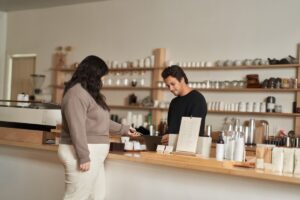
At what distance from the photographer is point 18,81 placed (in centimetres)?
712

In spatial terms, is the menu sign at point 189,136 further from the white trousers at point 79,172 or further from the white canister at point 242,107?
the white canister at point 242,107

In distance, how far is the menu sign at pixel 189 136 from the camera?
2.40m

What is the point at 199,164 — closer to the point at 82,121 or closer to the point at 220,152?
the point at 220,152

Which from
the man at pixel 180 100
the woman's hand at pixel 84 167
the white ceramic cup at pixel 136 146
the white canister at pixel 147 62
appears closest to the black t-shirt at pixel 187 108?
the man at pixel 180 100

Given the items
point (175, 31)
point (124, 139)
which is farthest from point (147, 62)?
point (124, 139)

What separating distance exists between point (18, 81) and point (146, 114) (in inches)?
112

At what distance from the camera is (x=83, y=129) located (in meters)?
2.33

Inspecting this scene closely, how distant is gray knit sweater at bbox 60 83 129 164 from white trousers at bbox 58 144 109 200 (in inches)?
1.8

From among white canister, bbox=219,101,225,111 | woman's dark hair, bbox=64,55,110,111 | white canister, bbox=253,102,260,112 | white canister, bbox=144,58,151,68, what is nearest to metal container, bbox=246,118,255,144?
white canister, bbox=253,102,260,112

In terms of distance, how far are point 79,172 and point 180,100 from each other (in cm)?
97

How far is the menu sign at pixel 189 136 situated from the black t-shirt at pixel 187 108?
31 cm

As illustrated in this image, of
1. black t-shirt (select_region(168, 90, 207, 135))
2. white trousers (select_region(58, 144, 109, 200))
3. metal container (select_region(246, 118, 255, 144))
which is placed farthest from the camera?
metal container (select_region(246, 118, 255, 144))

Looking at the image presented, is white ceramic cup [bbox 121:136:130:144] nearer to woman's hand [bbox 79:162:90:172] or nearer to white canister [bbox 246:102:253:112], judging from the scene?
woman's hand [bbox 79:162:90:172]

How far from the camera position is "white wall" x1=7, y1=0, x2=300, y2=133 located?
183 inches
